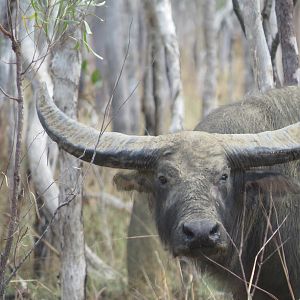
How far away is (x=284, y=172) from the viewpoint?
222 inches

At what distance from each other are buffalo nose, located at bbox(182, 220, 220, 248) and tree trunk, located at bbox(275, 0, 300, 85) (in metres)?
2.37

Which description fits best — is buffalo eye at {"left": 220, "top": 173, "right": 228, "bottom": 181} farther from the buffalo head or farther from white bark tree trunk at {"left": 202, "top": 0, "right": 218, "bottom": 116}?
white bark tree trunk at {"left": 202, "top": 0, "right": 218, "bottom": 116}

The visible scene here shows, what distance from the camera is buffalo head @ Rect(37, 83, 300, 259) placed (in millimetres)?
5125

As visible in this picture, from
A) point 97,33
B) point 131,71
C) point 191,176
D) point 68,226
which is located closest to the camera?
point 191,176

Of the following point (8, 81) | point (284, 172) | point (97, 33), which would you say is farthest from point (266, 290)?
point (97, 33)

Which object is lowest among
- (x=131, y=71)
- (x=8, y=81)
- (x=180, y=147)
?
(x=180, y=147)

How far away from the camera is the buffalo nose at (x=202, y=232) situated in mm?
4789

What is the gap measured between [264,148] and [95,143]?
1.08 m

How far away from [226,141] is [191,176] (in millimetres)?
406

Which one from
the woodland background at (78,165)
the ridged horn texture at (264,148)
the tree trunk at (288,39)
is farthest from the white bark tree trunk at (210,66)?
the ridged horn texture at (264,148)

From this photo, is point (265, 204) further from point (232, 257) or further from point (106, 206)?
point (106, 206)

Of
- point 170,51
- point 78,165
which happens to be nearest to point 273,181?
point 78,165

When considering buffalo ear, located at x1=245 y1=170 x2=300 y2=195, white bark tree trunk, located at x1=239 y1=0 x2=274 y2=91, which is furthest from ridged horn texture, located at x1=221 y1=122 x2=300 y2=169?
white bark tree trunk, located at x1=239 y1=0 x2=274 y2=91

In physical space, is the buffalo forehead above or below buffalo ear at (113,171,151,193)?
above
